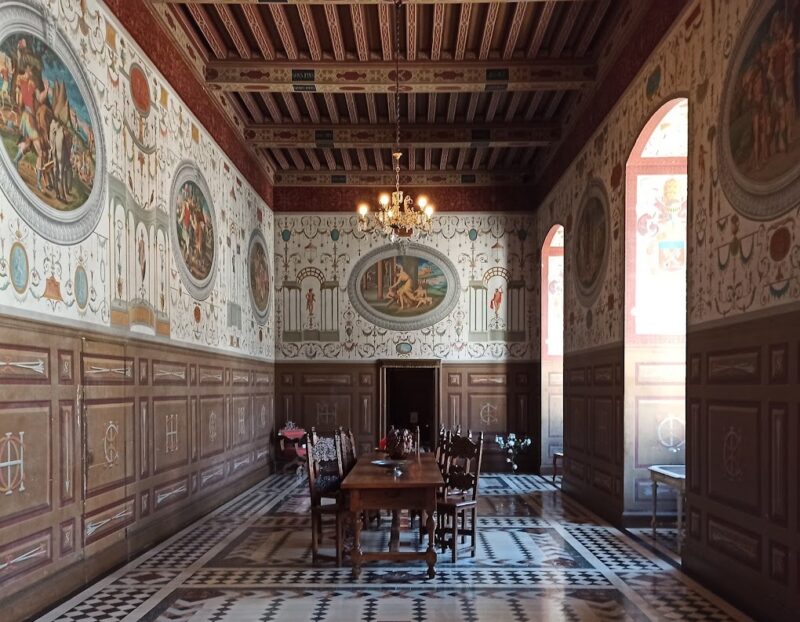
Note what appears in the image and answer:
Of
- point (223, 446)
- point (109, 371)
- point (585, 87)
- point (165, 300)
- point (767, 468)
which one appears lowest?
point (223, 446)

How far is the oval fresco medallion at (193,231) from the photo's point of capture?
745cm

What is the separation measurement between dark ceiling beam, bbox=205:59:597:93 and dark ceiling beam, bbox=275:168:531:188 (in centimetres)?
432

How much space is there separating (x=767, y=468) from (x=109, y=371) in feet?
16.8

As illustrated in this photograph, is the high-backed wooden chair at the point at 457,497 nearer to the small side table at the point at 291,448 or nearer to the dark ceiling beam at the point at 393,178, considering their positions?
the small side table at the point at 291,448

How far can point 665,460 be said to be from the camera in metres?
7.22

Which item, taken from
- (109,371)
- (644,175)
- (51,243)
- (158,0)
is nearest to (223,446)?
(109,371)

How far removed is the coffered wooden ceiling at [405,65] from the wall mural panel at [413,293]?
2.07m

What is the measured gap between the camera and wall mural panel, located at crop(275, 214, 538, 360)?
42.0ft

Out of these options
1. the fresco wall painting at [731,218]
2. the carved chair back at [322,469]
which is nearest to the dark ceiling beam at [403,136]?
the fresco wall painting at [731,218]

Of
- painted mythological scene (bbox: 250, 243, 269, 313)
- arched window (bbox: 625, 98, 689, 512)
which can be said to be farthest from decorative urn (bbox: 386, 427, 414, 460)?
painted mythological scene (bbox: 250, 243, 269, 313)

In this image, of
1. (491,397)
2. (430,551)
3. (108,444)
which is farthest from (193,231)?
(491,397)

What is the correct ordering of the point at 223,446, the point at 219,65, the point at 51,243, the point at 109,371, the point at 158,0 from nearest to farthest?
the point at 51,243 → the point at 109,371 → the point at 158,0 → the point at 219,65 → the point at 223,446

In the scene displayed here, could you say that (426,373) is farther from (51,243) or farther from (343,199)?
(51,243)

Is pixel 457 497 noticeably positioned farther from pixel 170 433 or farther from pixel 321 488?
pixel 170 433
